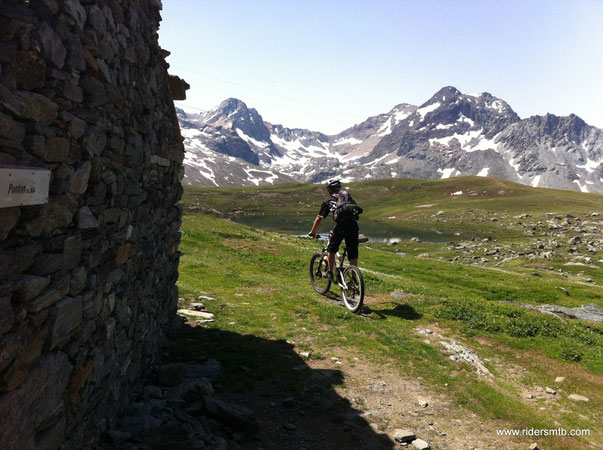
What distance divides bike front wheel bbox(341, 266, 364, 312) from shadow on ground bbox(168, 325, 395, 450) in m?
3.95

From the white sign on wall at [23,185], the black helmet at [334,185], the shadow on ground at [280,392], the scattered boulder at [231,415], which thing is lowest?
the shadow on ground at [280,392]

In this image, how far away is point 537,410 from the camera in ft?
28.8

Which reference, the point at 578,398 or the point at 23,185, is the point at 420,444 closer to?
the point at 578,398

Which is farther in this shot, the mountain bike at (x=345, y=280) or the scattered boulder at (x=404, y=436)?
the mountain bike at (x=345, y=280)

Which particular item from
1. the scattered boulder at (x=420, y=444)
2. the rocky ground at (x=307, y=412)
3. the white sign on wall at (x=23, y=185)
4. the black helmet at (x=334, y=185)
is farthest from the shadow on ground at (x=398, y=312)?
the white sign on wall at (x=23, y=185)

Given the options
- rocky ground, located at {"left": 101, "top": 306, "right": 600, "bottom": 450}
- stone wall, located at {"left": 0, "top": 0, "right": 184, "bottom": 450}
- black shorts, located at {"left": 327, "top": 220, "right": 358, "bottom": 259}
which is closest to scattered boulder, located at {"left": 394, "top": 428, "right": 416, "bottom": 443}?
rocky ground, located at {"left": 101, "top": 306, "right": 600, "bottom": 450}

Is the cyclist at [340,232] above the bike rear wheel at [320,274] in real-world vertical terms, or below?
above

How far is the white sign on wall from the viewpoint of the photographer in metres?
3.41

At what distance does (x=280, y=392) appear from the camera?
8680 mm

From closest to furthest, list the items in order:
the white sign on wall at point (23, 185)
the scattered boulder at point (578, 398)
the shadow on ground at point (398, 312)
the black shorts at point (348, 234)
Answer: the white sign on wall at point (23, 185), the scattered boulder at point (578, 398), the shadow on ground at point (398, 312), the black shorts at point (348, 234)

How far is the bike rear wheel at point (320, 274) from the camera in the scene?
16656mm

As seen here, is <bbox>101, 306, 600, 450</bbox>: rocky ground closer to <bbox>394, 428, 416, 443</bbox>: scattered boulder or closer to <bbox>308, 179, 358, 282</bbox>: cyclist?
<bbox>394, 428, 416, 443</bbox>: scattered boulder

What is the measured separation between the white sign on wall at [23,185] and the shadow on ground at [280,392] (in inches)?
203

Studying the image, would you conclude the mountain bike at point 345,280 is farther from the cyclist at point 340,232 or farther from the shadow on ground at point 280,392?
the shadow on ground at point 280,392
